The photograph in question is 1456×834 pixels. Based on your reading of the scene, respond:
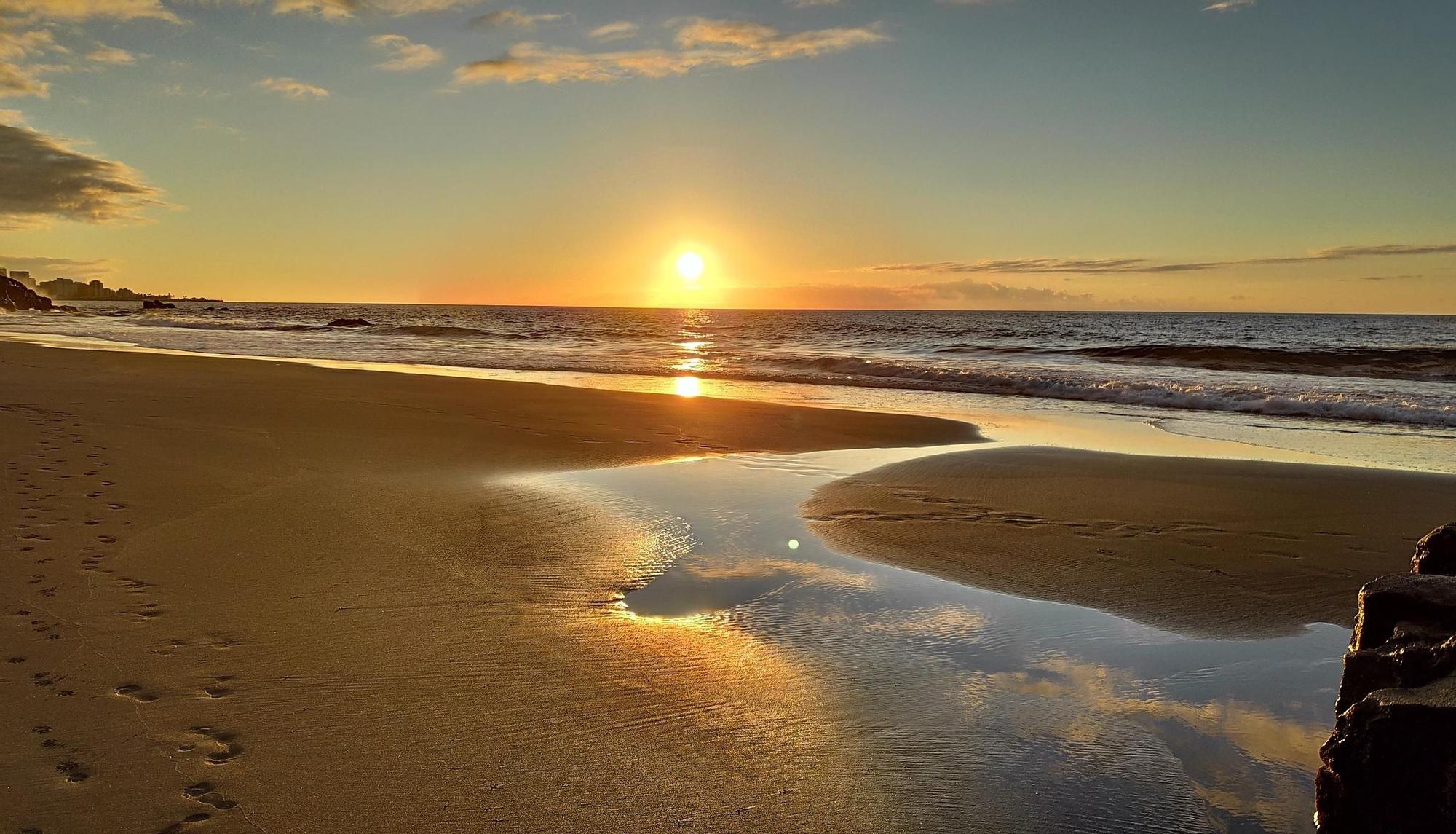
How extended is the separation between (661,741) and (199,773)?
1553 millimetres

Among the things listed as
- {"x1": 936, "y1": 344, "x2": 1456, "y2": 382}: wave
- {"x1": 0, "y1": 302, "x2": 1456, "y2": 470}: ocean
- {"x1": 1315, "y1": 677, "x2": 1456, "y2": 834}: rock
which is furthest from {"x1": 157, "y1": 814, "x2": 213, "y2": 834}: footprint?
{"x1": 936, "y1": 344, "x2": 1456, "y2": 382}: wave

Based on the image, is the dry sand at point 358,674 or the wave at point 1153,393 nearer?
the dry sand at point 358,674

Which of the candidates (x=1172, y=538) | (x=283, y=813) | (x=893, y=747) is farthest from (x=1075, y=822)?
(x=1172, y=538)

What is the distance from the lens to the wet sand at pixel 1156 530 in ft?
16.6

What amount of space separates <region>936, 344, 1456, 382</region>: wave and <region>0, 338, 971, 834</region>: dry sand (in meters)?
27.4

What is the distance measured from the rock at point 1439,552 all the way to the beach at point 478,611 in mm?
829

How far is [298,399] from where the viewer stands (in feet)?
43.9

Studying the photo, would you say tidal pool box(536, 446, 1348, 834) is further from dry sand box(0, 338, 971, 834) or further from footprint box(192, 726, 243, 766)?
footprint box(192, 726, 243, 766)

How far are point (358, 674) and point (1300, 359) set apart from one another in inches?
1360

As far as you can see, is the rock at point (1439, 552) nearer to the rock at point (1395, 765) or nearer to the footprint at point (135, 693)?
the rock at point (1395, 765)

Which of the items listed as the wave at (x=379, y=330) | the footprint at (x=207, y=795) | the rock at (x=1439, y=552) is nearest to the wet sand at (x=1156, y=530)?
the rock at (x=1439, y=552)

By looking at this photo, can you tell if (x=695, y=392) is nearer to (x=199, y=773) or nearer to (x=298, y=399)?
(x=298, y=399)

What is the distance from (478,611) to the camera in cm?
450

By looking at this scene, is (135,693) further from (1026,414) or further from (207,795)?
(1026,414)
